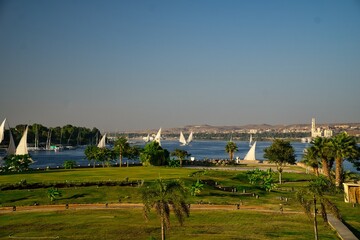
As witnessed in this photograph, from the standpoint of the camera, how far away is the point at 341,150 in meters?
75.6

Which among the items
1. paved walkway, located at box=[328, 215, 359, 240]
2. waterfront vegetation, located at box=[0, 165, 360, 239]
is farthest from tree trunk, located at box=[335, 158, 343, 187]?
paved walkway, located at box=[328, 215, 359, 240]

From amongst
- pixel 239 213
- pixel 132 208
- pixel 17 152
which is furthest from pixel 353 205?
pixel 17 152

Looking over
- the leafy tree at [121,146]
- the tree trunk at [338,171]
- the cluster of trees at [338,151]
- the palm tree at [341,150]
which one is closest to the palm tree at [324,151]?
the cluster of trees at [338,151]

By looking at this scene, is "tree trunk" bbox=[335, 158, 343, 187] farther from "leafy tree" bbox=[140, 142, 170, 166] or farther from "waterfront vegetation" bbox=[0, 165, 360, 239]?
"leafy tree" bbox=[140, 142, 170, 166]

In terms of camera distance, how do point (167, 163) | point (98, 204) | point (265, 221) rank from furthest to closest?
point (167, 163), point (98, 204), point (265, 221)

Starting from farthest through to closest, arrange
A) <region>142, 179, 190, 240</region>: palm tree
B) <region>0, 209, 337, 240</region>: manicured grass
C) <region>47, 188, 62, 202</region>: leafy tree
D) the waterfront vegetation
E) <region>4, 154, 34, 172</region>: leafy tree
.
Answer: <region>4, 154, 34, 172</region>: leafy tree → <region>47, 188, 62, 202</region>: leafy tree → the waterfront vegetation → <region>0, 209, 337, 240</region>: manicured grass → <region>142, 179, 190, 240</region>: palm tree

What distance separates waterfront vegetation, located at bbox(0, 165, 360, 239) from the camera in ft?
130

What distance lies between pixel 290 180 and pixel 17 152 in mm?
80752

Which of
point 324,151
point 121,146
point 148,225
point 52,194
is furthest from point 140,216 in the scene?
point 121,146

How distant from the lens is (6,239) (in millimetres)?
37375

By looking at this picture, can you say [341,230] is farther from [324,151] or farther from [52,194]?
[324,151]

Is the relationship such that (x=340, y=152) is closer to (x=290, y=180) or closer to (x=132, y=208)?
(x=290, y=180)

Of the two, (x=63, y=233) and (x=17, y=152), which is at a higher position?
(x=17, y=152)

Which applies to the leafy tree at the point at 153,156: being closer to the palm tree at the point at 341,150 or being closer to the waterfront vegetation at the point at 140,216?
the waterfront vegetation at the point at 140,216
